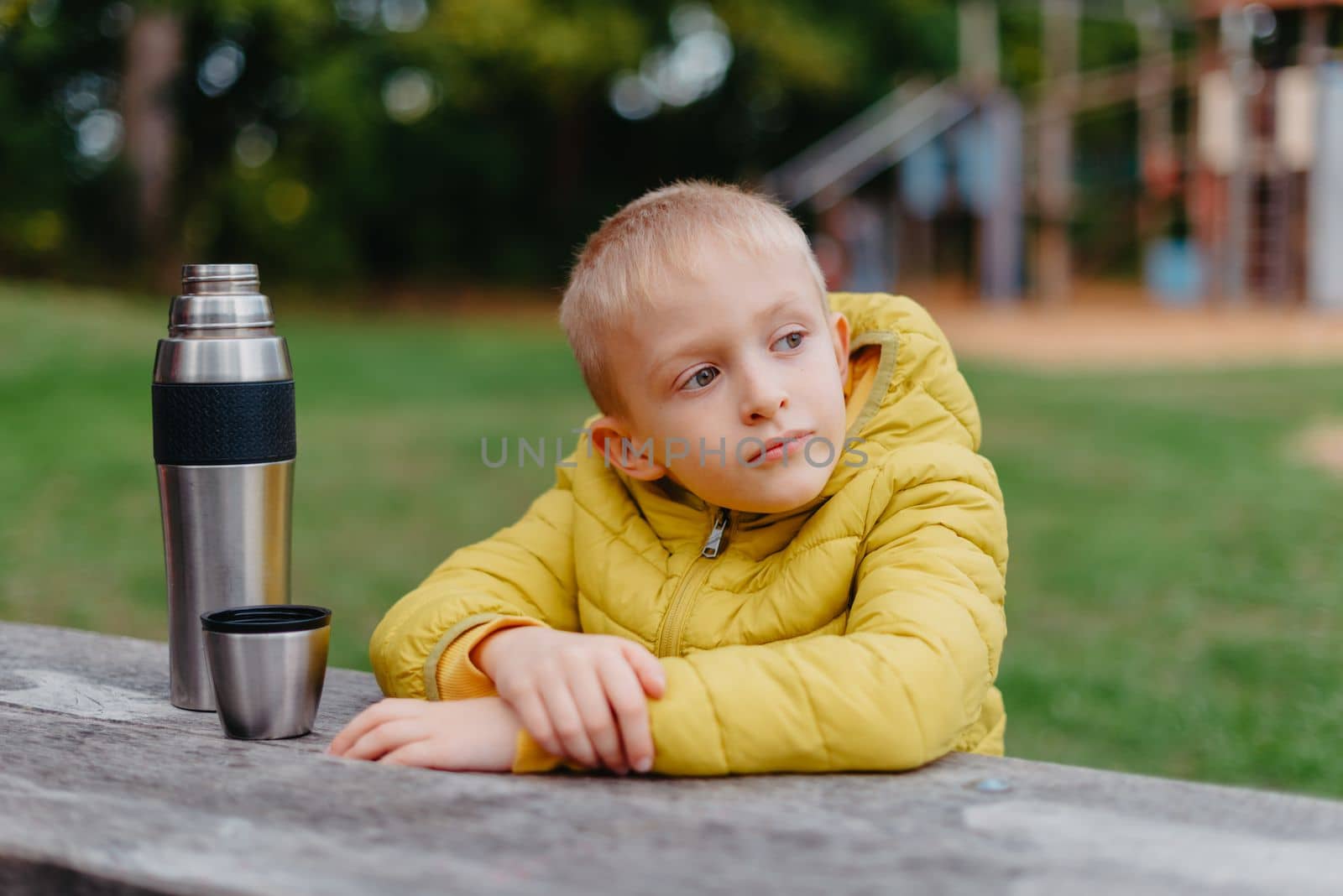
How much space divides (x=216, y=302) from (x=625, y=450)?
0.50 m

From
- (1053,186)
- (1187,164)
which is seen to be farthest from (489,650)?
(1187,164)

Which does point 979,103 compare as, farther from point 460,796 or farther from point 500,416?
point 460,796

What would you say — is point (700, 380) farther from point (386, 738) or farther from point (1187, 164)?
point (1187, 164)

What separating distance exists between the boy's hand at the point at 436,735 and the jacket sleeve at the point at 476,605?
12cm

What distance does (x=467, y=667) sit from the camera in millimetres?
1585

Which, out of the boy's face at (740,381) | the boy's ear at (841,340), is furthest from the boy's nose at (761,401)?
the boy's ear at (841,340)

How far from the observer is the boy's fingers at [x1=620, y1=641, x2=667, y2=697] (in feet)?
4.41

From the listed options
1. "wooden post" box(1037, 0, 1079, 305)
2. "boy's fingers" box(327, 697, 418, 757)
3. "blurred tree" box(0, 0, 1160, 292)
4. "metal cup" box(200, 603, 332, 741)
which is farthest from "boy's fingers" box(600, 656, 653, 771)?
"wooden post" box(1037, 0, 1079, 305)

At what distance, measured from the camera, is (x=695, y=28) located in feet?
64.8

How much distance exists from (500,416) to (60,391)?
2.63m

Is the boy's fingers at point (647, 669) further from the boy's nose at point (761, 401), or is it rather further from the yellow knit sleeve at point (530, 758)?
the boy's nose at point (761, 401)

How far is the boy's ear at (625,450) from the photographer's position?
1711 millimetres

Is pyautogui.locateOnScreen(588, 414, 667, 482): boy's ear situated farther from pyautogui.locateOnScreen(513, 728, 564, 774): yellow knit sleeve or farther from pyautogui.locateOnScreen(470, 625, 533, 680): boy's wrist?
pyautogui.locateOnScreen(513, 728, 564, 774): yellow knit sleeve

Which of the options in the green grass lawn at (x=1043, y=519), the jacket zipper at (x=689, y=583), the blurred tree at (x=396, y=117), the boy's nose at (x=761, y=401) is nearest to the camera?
the boy's nose at (x=761, y=401)
